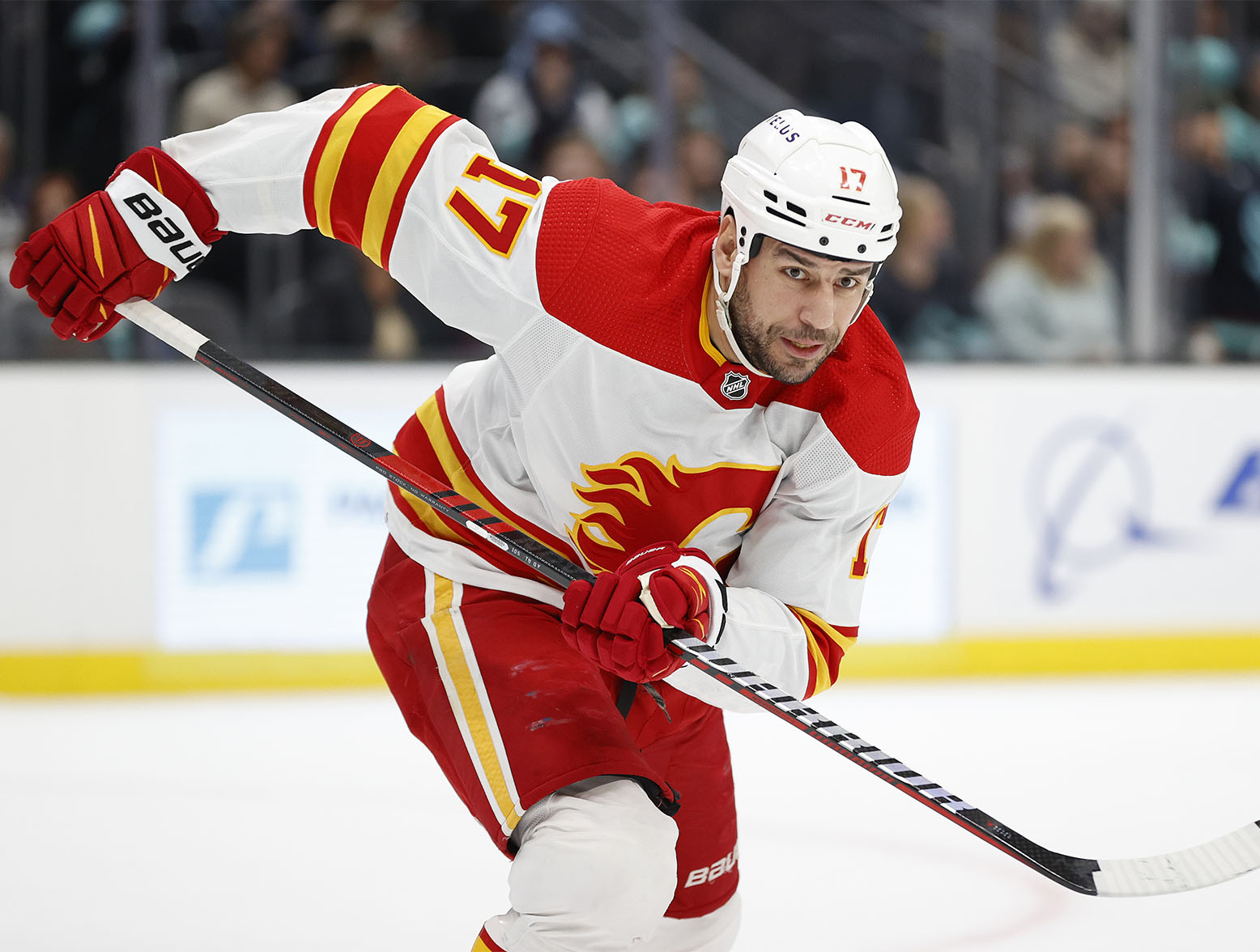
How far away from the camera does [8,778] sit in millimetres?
3352

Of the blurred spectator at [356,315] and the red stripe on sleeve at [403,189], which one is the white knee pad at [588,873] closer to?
the red stripe on sleeve at [403,189]

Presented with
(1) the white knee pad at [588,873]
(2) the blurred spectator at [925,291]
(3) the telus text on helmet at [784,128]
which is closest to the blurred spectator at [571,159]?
(2) the blurred spectator at [925,291]

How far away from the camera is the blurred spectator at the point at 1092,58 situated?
542 centimetres

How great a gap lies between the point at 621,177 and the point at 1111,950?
3151mm

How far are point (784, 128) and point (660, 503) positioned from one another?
19.6 inches

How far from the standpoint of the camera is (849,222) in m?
1.69

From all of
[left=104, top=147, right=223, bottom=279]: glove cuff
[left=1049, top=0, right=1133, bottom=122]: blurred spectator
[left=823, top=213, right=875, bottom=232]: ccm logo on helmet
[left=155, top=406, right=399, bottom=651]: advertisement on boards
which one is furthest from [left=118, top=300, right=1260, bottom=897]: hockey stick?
[left=1049, top=0, right=1133, bottom=122]: blurred spectator

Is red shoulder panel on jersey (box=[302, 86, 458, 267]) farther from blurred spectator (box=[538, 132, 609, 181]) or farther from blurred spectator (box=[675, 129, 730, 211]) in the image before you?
blurred spectator (box=[675, 129, 730, 211])

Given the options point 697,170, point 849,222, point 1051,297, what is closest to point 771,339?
point 849,222

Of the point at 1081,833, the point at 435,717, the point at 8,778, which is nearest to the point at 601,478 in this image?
the point at 435,717

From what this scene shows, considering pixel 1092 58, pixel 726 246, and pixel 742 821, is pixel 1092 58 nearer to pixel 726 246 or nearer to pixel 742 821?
pixel 742 821

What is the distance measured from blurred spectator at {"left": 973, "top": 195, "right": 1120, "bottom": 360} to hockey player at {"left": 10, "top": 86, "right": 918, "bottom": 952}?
10.8 ft

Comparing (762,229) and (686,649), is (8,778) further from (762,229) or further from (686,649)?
(762,229)

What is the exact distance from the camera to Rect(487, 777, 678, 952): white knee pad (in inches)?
63.4
